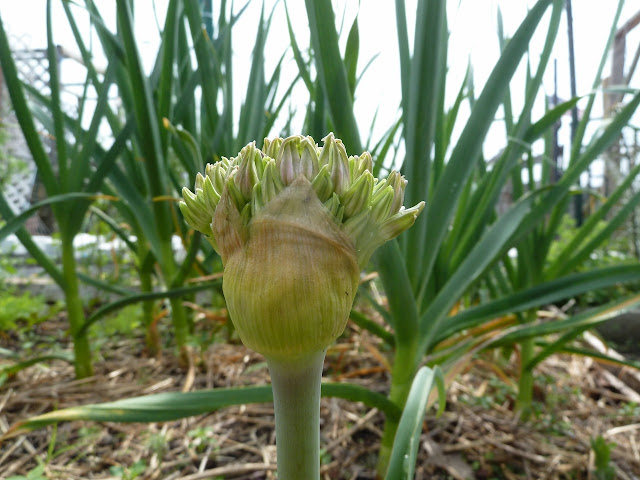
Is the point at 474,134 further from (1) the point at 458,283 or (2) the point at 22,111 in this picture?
(2) the point at 22,111

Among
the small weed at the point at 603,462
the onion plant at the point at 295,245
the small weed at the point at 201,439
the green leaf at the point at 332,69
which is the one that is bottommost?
the small weed at the point at 603,462

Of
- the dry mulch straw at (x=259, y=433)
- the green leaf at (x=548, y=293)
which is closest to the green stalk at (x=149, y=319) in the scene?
the dry mulch straw at (x=259, y=433)

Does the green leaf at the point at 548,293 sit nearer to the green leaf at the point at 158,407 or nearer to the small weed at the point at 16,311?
the green leaf at the point at 158,407

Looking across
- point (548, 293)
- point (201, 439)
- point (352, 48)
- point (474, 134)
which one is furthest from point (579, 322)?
point (201, 439)

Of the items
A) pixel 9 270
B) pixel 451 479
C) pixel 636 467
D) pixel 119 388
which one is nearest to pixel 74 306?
pixel 119 388

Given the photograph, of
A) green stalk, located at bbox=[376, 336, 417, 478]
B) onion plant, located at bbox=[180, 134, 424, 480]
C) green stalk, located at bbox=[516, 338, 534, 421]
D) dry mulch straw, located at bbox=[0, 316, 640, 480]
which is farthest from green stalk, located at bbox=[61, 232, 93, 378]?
green stalk, located at bbox=[516, 338, 534, 421]

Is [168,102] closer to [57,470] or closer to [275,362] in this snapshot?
[57,470]
